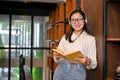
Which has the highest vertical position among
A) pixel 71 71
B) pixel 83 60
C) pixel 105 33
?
pixel 105 33

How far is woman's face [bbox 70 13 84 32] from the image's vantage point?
1.82 m

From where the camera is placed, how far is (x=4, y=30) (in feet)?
17.7

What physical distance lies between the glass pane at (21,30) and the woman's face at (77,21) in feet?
12.3

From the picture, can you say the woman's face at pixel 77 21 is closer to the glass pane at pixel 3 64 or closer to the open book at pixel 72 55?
the open book at pixel 72 55

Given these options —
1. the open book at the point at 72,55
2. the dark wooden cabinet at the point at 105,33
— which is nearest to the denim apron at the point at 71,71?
the open book at the point at 72,55

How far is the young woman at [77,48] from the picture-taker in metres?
1.79

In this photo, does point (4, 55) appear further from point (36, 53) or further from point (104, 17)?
point (104, 17)

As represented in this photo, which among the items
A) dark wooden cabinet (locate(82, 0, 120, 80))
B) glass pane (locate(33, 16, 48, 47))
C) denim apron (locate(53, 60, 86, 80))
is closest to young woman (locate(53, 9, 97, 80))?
denim apron (locate(53, 60, 86, 80))

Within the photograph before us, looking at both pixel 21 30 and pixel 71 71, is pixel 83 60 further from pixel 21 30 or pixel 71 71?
pixel 21 30

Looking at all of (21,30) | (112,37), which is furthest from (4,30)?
(112,37)

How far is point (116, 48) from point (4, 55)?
3.81 metres

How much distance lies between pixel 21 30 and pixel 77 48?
386 cm

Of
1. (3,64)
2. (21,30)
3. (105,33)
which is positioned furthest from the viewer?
(21,30)

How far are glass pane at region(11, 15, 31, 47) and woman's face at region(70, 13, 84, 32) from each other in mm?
3754
